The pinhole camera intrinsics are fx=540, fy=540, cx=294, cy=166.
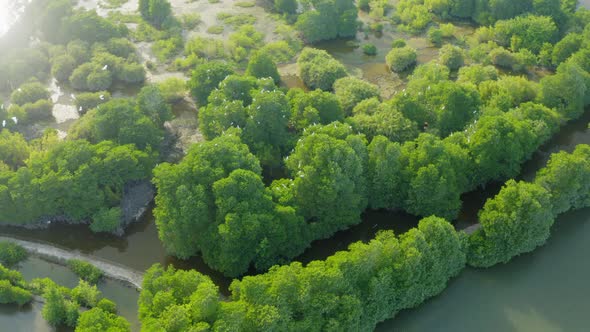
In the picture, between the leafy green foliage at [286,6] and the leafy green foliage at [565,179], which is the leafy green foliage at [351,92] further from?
the leafy green foliage at [286,6]

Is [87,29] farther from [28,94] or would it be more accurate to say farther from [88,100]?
[88,100]

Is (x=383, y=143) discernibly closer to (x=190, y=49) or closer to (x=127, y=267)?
(x=127, y=267)

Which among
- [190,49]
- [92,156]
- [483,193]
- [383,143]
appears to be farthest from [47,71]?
[483,193]

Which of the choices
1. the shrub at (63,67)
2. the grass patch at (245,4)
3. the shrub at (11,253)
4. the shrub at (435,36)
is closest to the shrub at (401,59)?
the shrub at (435,36)

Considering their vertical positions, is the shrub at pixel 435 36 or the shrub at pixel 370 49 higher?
the shrub at pixel 435 36

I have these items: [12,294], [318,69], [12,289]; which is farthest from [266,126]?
[12,294]

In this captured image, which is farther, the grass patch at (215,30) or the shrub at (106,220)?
the grass patch at (215,30)
